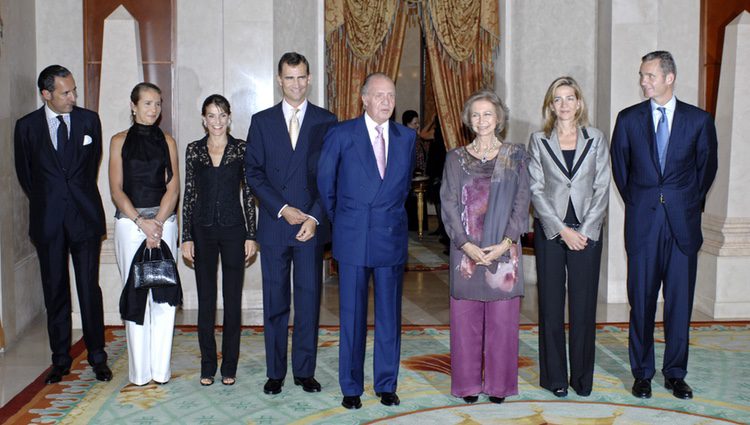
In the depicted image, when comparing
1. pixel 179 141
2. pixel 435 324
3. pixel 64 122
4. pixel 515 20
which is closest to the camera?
pixel 64 122

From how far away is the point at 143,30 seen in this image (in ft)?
25.9

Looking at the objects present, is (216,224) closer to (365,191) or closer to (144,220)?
(144,220)

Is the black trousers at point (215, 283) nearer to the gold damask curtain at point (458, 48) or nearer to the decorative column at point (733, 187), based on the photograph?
the decorative column at point (733, 187)

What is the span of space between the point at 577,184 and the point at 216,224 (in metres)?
2.03

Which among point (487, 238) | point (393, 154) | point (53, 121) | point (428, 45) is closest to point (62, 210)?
point (53, 121)

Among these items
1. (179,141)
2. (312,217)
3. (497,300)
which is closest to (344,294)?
(312,217)

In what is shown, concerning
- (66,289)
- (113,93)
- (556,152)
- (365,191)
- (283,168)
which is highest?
(113,93)

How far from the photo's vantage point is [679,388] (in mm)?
5250

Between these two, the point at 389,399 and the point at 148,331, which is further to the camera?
the point at 148,331

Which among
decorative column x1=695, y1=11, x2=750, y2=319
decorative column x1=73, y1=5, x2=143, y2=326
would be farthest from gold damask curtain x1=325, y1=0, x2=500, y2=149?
decorative column x1=695, y1=11, x2=750, y2=319

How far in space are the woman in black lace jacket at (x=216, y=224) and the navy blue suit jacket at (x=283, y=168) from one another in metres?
0.16

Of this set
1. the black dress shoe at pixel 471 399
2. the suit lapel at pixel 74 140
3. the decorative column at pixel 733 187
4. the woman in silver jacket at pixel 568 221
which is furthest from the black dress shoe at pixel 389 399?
the decorative column at pixel 733 187

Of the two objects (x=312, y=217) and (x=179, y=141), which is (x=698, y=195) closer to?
(x=312, y=217)

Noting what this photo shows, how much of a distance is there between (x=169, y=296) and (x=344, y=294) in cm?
114
